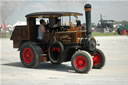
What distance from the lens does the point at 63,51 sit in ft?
29.5

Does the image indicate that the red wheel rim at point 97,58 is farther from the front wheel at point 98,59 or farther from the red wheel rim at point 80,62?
the red wheel rim at point 80,62

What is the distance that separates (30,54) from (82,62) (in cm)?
216

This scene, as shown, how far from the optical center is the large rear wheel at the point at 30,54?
9453 mm

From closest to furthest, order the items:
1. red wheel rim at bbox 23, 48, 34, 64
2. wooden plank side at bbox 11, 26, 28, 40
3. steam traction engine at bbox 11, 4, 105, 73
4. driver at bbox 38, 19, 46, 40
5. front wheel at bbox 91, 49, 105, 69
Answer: steam traction engine at bbox 11, 4, 105, 73, front wheel at bbox 91, 49, 105, 69, red wheel rim at bbox 23, 48, 34, 64, driver at bbox 38, 19, 46, 40, wooden plank side at bbox 11, 26, 28, 40

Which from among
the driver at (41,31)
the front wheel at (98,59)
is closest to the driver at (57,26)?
the driver at (41,31)

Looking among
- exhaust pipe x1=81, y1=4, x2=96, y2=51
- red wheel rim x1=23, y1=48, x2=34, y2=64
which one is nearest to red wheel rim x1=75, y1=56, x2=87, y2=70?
exhaust pipe x1=81, y1=4, x2=96, y2=51

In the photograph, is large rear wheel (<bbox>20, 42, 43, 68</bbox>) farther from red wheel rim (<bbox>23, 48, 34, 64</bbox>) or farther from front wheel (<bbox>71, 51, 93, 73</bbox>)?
front wheel (<bbox>71, 51, 93, 73</bbox>)

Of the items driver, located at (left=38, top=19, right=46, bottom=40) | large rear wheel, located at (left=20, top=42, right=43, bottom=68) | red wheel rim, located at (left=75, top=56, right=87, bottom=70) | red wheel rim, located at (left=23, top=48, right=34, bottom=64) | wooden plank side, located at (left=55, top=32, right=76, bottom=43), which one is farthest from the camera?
driver, located at (left=38, top=19, right=46, bottom=40)

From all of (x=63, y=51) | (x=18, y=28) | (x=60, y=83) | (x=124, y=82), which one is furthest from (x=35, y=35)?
(x=124, y=82)

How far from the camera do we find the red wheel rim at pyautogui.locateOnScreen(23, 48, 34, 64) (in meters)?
9.62

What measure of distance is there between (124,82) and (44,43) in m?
3.74

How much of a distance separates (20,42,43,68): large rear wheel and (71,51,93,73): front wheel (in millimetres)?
1512

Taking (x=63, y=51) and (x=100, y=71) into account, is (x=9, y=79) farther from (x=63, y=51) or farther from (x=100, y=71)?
(x=100, y=71)

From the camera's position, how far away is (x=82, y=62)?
8.52m
